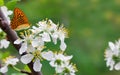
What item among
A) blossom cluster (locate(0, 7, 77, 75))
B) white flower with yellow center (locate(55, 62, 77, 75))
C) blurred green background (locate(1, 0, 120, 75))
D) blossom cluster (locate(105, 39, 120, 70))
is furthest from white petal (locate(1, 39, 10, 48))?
blurred green background (locate(1, 0, 120, 75))

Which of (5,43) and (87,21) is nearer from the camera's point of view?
(5,43)

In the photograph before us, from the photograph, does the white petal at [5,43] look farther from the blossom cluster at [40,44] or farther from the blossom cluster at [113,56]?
the blossom cluster at [113,56]

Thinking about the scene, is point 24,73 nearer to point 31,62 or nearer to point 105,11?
point 31,62

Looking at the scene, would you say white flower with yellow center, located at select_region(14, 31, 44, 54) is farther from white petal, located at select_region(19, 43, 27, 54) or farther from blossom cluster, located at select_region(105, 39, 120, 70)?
blossom cluster, located at select_region(105, 39, 120, 70)

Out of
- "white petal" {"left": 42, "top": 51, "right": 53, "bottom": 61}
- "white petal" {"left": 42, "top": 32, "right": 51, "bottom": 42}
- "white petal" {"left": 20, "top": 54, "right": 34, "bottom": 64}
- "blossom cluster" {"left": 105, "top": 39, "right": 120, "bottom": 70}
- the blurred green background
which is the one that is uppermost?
the blurred green background

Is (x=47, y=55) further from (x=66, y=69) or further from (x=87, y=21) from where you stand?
(x=87, y=21)

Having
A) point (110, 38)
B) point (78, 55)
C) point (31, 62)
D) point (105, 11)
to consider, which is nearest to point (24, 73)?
point (31, 62)

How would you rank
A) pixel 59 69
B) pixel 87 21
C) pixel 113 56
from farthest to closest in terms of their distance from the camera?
1. pixel 87 21
2. pixel 113 56
3. pixel 59 69

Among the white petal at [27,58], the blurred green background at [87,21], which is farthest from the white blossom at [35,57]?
the blurred green background at [87,21]

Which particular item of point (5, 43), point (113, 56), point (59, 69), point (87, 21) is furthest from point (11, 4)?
point (87, 21)

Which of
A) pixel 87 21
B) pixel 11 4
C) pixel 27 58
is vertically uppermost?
pixel 87 21
